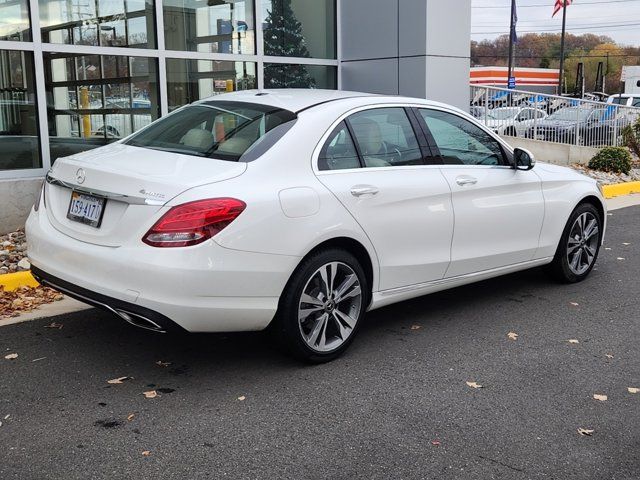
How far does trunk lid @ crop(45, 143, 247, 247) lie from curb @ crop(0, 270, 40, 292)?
5.93 feet

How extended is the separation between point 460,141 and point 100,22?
5359mm

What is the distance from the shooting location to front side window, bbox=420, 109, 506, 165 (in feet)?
17.5

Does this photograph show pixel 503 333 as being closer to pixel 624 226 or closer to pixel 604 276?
pixel 604 276

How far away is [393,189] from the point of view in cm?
480

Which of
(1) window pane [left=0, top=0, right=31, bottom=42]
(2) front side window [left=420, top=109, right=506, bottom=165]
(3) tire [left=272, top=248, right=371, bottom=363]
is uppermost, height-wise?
(1) window pane [left=0, top=0, right=31, bottom=42]

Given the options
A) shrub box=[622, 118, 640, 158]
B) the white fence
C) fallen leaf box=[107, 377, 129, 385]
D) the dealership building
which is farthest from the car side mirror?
shrub box=[622, 118, 640, 158]

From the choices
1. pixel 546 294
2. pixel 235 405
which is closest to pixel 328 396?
pixel 235 405

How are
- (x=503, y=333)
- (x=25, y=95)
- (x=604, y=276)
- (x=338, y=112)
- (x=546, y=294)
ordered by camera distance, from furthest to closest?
1. (x=25, y=95)
2. (x=604, y=276)
3. (x=546, y=294)
4. (x=503, y=333)
5. (x=338, y=112)

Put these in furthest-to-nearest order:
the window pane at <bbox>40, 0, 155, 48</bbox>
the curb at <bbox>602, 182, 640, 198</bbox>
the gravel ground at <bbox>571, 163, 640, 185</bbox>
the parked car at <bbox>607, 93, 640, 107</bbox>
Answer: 1. the parked car at <bbox>607, 93, 640, 107</bbox>
2. the gravel ground at <bbox>571, 163, 640, 185</bbox>
3. the curb at <bbox>602, 182, 640, 198</bbox>
4. the window pane at <bbox>40, 0, 155, 48</bbox>

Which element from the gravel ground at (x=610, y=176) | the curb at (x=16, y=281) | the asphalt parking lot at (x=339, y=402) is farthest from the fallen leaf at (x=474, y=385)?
the gravel ground at (x=610, y=176)

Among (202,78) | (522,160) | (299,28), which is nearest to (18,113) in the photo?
(202,78)

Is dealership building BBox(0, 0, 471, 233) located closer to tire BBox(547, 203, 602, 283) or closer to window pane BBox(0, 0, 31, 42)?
window pane BBox(0, 0, 31, 42)

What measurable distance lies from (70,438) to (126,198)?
1.26 m

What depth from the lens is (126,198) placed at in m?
3.96
